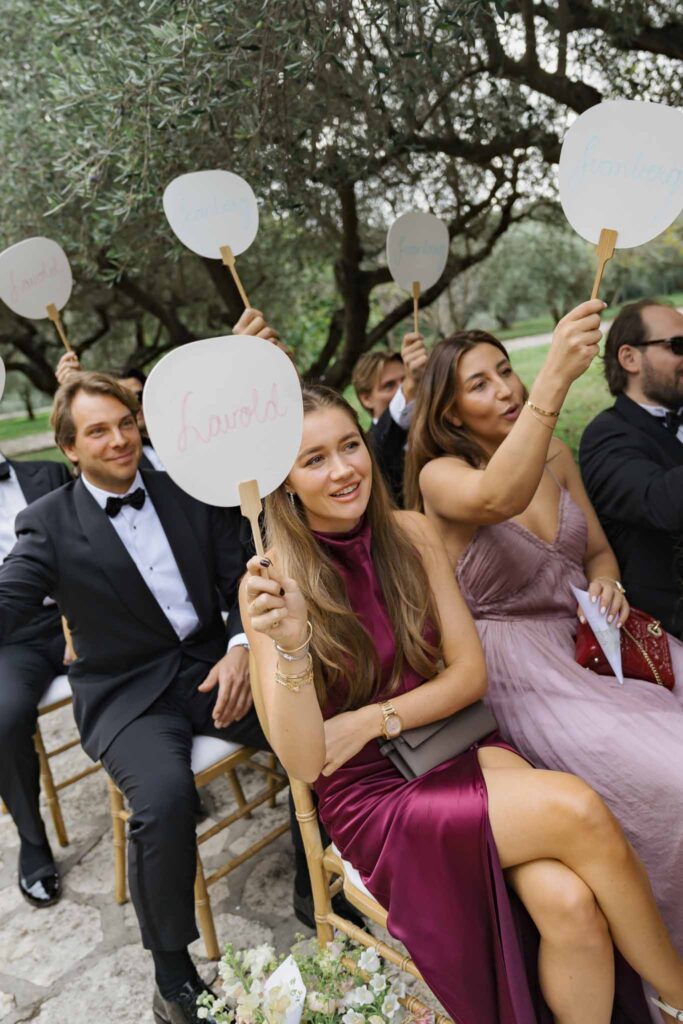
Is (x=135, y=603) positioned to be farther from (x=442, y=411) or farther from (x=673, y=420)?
(x=673, y=420)

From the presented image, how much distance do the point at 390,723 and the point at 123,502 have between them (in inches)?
57.6

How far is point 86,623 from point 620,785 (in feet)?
6.24

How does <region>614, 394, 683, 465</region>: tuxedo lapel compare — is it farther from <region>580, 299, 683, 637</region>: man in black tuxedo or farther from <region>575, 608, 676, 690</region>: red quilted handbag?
<region>575, 608, 676, 690</region>: red quilted handbag

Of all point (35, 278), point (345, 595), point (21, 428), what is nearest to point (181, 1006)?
point (345, 595)

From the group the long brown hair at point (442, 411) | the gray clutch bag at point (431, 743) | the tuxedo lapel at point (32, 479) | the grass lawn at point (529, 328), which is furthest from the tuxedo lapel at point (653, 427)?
the grass lawn at point (529, 328)

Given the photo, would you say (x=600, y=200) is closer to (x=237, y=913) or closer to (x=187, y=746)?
(x=187, y=746)

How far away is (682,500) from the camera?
2529 mm

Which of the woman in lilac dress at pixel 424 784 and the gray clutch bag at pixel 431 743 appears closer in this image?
the woman in lilac dress at pixel 424 784

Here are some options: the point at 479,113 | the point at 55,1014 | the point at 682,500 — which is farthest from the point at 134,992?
the point at 479,113

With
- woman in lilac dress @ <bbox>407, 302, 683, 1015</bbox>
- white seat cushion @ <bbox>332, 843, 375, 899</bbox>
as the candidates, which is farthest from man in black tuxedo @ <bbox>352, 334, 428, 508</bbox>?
white seat cushion @ <bbox>332, 843, 375, 899</bbox>

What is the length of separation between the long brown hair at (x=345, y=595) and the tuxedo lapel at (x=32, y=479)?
83.6 inches

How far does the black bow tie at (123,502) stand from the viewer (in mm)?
2877

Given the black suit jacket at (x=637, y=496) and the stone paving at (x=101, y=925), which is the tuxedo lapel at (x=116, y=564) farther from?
the black suit jacket at (x=637, y=496)

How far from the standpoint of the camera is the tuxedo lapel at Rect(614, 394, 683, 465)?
9.41 ft
